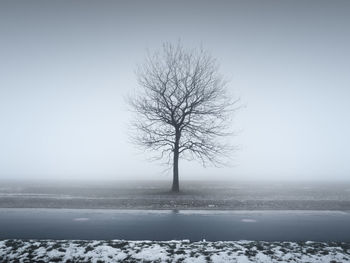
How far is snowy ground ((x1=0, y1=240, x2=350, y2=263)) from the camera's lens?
23.9ft

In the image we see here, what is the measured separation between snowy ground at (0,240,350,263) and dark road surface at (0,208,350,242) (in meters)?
0.88

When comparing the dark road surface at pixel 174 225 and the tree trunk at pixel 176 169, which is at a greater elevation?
the tree trunk at pixel 176 169

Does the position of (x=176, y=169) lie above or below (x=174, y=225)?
above

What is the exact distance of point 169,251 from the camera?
780 cm

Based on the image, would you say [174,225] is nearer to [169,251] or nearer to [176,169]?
[169,251]

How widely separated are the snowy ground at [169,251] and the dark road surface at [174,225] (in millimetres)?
Result: 883

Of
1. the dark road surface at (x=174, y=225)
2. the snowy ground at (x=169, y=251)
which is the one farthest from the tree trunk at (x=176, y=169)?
the snowy ground at (x=169, y=251)

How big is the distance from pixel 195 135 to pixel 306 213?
12246 millimetres

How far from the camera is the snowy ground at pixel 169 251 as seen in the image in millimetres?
7270

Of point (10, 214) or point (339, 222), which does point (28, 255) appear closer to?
point (10, 214)

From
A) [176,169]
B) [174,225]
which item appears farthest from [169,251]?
[176,169]

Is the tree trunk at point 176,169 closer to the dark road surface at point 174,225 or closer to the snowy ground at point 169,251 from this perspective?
the dark road surface at point 174,225

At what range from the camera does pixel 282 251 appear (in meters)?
7.78

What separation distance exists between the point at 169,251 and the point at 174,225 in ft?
10.8
